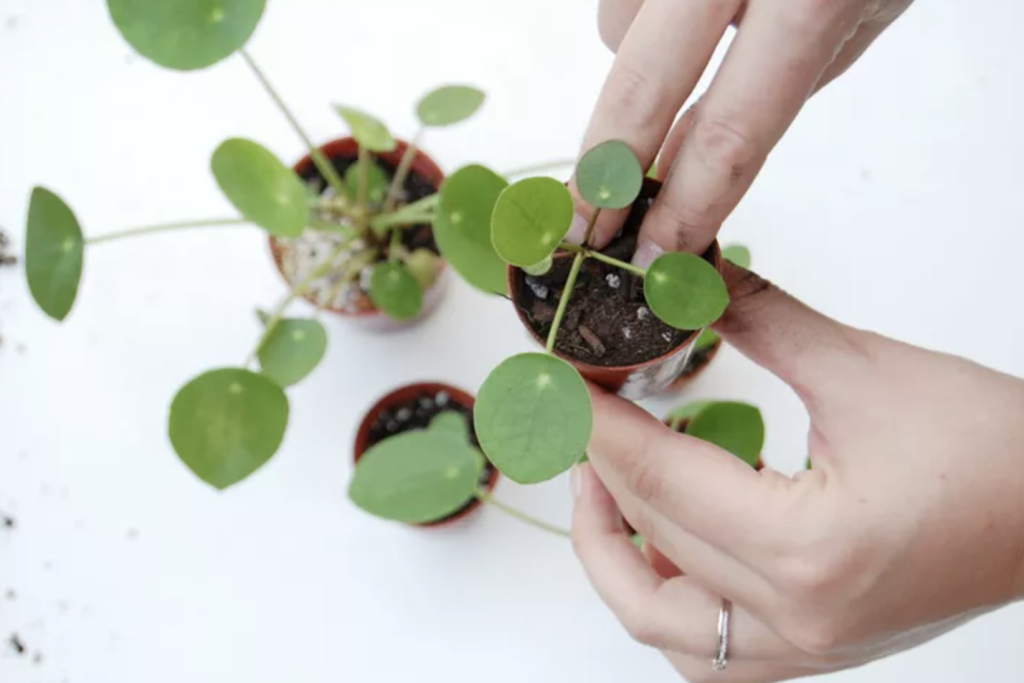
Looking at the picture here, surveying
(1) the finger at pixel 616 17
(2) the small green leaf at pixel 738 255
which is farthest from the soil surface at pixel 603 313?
(2) the small green leaf at pixel 738 255

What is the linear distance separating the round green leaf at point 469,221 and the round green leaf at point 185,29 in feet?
0.79

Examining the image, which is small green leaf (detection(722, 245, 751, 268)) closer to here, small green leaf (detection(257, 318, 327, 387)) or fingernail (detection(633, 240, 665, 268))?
fingernail (detection(633, 240, 665, 268))

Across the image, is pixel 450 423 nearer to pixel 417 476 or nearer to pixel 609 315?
pixel 417 476

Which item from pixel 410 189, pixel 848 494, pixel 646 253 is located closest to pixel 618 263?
pixel 646 253

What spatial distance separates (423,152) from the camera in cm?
119

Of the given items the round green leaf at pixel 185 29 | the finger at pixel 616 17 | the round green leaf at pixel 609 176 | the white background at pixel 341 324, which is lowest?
the white background at pixel 341 324

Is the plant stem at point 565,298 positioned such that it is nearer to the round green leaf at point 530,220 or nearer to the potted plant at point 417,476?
the round green leaf at point 530,220

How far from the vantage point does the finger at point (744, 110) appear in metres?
0.64

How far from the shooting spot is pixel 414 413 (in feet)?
3.98

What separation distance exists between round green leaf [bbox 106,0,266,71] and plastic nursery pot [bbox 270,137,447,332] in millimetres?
373

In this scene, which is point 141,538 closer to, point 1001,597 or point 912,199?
point 1001,597

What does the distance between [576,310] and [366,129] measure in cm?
42

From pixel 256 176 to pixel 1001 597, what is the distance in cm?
82

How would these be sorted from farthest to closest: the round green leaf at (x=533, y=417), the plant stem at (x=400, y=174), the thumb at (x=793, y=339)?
the plant stem at (x=400, y=174) < the thumb at (x=793, y=339) < the round green leaf at (x=533, y=417)
